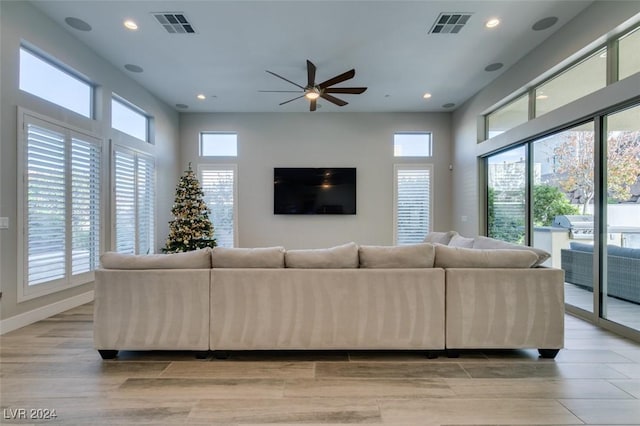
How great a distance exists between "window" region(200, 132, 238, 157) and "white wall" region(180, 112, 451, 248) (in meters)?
0.16

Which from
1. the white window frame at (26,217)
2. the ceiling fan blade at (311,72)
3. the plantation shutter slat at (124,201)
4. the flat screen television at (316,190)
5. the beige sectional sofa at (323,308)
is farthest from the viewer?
the flat screen television at (316,190)

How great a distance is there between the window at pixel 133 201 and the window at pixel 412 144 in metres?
5.13

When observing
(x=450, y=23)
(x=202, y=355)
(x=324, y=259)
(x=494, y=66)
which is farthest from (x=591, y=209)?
(x=202, y=355)

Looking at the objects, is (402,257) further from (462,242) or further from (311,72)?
(311,72)

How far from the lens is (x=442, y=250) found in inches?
103

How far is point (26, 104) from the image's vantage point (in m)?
3.29

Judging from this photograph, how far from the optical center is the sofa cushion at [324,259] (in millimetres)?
2551

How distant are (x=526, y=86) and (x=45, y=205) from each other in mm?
6494

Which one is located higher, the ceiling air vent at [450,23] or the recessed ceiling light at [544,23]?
the recessed ceiling light at [544,23]

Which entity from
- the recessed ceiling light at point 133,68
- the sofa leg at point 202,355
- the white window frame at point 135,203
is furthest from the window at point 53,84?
the sofa leg at point 202,355

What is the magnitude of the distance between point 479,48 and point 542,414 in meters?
4.22

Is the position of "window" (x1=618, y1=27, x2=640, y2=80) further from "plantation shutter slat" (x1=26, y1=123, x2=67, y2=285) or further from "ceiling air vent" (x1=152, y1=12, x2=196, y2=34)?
"plantation shutter slat" (x1=26, y1=123, x2=67, y2=285)

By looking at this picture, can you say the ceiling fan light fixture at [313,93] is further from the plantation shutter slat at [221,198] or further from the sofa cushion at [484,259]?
the plantation shutter slat at [221,198]

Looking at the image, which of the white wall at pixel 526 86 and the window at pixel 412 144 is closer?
the white wall at pixel 526 86
